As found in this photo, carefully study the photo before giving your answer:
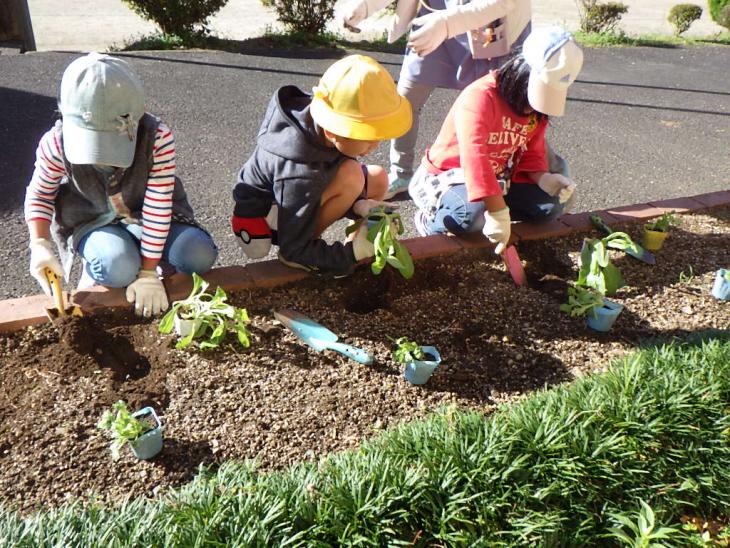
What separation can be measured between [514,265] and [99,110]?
166cm

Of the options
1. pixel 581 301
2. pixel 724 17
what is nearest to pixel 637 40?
pixel 724 17

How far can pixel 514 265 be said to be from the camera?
8.52 ft

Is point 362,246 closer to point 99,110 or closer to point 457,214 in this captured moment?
point 457,214

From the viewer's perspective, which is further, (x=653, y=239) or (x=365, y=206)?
(x=653, y=239)

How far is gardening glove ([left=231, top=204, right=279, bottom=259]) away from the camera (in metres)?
2.44

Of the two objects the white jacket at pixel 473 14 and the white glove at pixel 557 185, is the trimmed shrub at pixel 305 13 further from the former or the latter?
the white glove at pixel 557 185

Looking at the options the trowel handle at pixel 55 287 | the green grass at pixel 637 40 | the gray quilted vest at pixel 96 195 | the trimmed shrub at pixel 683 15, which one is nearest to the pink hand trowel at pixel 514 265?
the gray quilted vest at pixel 96 195

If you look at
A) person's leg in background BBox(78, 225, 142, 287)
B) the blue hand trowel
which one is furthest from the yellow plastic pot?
person's leg in background BBox(78, 225, 142, 287)

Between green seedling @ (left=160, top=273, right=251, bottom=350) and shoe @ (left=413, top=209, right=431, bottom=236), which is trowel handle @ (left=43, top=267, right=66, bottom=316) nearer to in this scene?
green seedling @ (left=160, top=273, right=251, bottom=350)

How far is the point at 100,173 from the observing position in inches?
85.0

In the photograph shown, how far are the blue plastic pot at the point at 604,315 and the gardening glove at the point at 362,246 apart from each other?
0.86m

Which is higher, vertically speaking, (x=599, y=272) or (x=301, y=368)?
(x=599, y=272)

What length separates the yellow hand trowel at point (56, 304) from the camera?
2.05 m

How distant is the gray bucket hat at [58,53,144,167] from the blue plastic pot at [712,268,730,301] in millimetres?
2321
